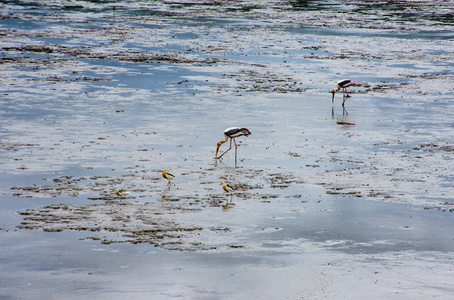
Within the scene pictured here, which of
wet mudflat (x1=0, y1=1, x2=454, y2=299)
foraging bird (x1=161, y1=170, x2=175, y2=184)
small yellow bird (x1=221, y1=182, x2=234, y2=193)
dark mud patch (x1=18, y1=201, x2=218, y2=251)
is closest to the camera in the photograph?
wet mudflat (x1=0, y1=1, x2=454, y2=299)

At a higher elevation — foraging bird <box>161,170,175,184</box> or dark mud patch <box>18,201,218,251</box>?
foraging bird <box>161,170,175,184</box>

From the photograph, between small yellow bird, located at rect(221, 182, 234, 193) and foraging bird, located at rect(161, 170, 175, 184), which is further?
foraging bird, located at rect(161, 170, 175, 184)

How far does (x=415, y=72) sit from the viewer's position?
2844 centimetres

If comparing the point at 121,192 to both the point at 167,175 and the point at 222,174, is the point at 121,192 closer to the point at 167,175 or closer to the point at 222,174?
the point at 167,175

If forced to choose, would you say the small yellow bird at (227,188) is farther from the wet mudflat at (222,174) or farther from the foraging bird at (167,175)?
the foraging bird at (167,175)

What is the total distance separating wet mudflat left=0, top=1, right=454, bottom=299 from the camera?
9.29 metres

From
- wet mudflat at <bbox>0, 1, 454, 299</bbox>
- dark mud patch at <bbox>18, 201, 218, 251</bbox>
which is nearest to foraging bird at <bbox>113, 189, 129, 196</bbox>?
wet mudflat at <bbox>0, 1, 454, 299</bbox>

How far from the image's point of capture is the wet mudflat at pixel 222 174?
9289 mm

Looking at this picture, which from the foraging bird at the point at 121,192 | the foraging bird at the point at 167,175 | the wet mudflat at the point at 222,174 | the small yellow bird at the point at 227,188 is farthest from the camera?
the foraging bird at the point at 167,175

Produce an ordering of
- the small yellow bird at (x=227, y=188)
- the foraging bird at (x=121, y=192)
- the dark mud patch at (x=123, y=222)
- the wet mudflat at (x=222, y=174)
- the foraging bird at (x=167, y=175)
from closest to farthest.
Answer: the wet mudflat at (x=222, y=174)
the dark mud patch at (x=123, y=222)
the foraging bird at (x=121, y=192)
the small yellow bird at (x=227, y=188)
the foraging bird at (x=167, y=175)

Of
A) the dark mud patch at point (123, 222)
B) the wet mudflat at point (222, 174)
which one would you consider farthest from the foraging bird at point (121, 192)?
the dark mud patch at point (123, 222)

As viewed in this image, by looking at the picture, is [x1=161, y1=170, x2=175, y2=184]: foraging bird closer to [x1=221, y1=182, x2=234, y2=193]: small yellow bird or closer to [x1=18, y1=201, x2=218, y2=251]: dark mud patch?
[x1=221, y1=182, x2=234, y2=193]: small yellow bird

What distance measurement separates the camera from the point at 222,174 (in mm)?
14484

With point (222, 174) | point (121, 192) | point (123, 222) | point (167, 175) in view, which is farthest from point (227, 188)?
point (123, 222)
